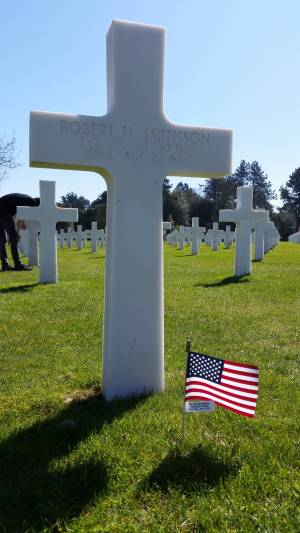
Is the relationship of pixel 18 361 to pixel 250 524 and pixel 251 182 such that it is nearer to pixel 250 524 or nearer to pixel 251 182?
pixel 250 524

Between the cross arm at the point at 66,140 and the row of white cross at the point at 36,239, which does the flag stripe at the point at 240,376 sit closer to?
the cross arm at the point at 66,140

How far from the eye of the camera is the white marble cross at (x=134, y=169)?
12.2ft

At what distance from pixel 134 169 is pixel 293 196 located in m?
82.1

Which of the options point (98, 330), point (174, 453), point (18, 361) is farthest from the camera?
point (98, 330)

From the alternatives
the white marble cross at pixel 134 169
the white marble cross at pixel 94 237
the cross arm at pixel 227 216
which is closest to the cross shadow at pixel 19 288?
the cross arm at pixel 227 216

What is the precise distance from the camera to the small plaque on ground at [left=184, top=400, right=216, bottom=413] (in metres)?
3.07

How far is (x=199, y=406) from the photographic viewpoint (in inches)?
121

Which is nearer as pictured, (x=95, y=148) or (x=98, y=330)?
(x=95, y=148)

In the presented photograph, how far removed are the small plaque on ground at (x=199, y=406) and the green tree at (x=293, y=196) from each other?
79.8 m

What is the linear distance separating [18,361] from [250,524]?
3.38m

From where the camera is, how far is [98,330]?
6453mm

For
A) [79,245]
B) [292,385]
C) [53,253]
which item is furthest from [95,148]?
[79,245]

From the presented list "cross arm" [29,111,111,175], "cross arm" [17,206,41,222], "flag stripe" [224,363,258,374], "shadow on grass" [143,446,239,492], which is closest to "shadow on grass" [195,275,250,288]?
"cross arm" [17,206,41,222]

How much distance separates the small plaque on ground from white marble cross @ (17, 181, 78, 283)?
882cm
